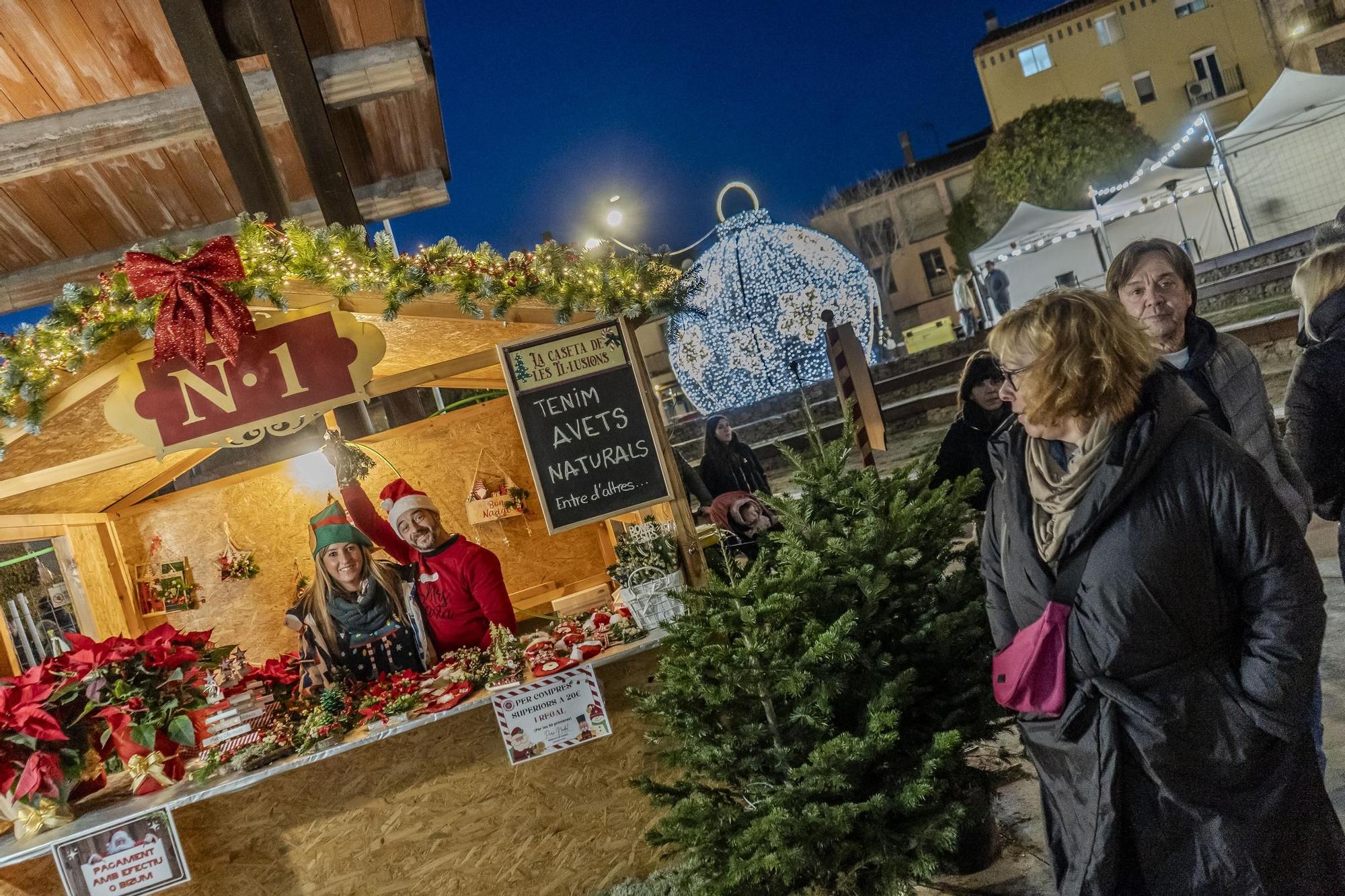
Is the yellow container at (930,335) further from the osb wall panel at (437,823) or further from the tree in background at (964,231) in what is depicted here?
the osb wall panel at (437,823)

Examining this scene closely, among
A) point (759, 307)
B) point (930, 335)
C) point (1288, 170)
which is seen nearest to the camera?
point (759, 307)

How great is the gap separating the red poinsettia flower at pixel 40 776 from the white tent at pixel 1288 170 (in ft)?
71.2

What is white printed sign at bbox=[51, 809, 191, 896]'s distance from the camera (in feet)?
11.2

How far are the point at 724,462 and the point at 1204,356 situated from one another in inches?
184

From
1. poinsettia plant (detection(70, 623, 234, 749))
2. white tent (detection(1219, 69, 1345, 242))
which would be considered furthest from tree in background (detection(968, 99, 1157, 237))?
poinsettia plant (detection(70, 623, 234, 749))

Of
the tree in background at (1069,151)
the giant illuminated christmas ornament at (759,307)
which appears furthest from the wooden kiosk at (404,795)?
the tree in background at (1069,151)

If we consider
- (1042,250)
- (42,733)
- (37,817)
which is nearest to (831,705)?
(42,733)

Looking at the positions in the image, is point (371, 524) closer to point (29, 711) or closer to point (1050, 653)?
point (29, 711)

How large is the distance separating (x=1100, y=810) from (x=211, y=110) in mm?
4517

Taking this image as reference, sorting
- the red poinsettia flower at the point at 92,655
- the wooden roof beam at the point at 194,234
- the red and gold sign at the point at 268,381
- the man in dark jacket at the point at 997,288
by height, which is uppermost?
the wooden roof beam at the point at 194,234

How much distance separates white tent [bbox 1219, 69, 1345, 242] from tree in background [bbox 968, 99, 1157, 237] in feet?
19.8

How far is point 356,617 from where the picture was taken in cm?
455

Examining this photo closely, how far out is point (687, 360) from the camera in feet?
54.1

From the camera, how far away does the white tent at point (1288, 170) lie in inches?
733
